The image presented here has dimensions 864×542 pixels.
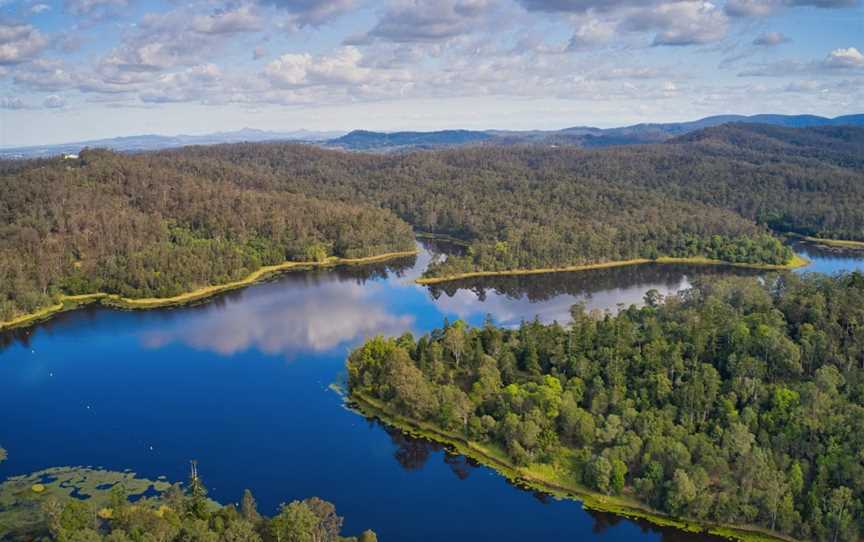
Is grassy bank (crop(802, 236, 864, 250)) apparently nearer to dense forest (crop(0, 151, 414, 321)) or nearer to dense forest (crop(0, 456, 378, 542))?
dense forest (crop(0, 151, 414, 321))

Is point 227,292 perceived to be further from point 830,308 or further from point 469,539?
point 830,308

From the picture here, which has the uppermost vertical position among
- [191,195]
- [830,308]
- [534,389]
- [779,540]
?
[191,195]

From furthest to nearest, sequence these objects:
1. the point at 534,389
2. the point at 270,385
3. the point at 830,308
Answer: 1. the point at 270,385
2. the point at 830,308
3. the point at 534,389

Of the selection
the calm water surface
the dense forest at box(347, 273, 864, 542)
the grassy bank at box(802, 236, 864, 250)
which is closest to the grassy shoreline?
the calm water surface

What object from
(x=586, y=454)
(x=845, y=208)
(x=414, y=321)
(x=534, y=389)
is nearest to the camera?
(x=586, y=454)

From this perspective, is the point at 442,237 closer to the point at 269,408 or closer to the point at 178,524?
the point at 269,408

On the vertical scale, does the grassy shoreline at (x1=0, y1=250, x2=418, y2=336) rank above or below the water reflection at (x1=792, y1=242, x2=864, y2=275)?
above

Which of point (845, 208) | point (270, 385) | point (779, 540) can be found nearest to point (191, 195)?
point (270, 385)

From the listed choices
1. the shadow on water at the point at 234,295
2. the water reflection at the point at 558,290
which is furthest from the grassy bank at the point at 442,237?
the water reflection at the point at 558,290
